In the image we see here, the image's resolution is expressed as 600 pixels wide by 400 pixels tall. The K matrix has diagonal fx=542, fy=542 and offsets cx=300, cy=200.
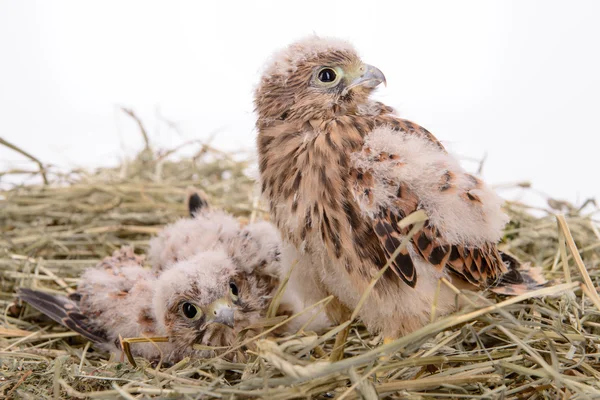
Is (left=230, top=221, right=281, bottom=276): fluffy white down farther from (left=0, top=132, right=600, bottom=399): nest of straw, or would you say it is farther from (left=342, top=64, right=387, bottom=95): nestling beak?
(left=342, top=64, right=387, bottom=95): nestling beak

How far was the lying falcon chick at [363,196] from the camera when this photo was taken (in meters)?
1.71

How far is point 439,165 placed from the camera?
1.76 meters

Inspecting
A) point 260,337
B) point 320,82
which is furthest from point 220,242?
point 320,82

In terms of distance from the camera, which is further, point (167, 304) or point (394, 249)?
point (167, 304)

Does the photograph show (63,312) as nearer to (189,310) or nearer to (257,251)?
(189,310)

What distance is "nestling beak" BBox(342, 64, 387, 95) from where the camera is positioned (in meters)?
1.92

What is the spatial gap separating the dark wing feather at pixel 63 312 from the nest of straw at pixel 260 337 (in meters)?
0.08

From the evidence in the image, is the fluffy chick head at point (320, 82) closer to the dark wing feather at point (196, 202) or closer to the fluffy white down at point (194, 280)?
the fluffy white down at point (194, 280)

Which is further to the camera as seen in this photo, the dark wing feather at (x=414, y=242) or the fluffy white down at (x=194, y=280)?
the fluffy white down at (x=194, y=280)

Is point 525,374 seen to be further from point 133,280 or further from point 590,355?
point 133,280

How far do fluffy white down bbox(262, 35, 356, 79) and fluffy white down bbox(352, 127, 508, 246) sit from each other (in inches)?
15.2

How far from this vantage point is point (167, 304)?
225 centimetres

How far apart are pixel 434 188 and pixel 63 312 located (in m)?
1.87

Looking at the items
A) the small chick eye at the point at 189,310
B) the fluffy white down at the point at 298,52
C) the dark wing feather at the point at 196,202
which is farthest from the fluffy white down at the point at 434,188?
the dark wing feather at the point at 196,202
